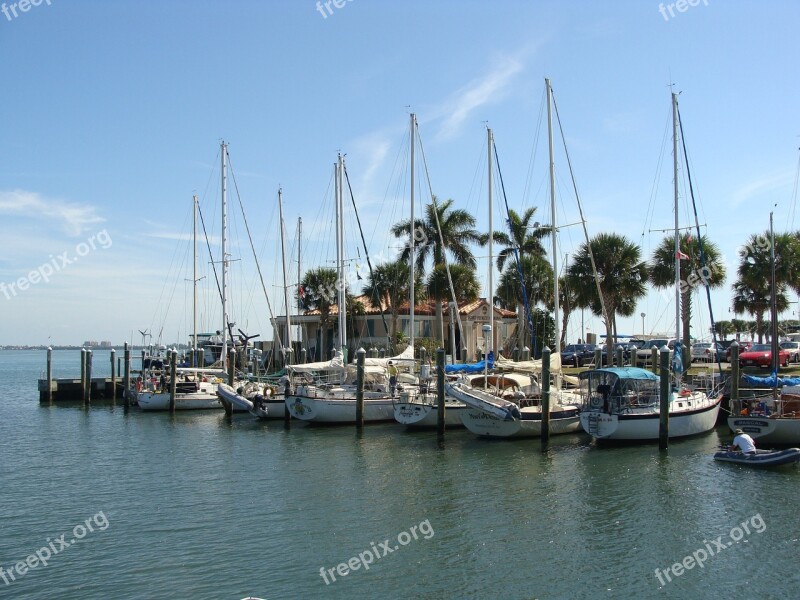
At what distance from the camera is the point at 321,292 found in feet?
212

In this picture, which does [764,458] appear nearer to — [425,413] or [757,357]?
[425,413]

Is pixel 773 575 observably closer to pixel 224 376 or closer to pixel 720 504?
pixel 720 504

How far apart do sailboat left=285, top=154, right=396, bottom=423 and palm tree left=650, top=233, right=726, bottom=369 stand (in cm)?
2087

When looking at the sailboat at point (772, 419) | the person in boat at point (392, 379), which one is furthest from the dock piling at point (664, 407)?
the person in boat at point (392, 379)

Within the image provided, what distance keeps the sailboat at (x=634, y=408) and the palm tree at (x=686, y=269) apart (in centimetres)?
1619

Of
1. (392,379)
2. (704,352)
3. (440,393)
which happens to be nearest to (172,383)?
(392,379)

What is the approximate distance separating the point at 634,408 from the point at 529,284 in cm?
2874

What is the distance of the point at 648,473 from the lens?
25.0 metres

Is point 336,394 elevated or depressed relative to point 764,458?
elevated

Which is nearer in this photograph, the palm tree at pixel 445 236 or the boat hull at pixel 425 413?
the boat hull at pixel 425 413

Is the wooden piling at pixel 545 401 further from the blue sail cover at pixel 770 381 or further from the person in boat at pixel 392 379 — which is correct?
the blue sail cover at pixel 770 381

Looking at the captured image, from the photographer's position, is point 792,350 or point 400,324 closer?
point 792,350

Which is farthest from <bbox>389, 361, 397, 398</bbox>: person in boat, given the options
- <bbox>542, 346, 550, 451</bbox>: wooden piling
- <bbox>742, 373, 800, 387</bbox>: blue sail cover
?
<bbox>742, 373, 800, 387</bbox>: blue sail cover

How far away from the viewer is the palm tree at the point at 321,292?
64.1 m
